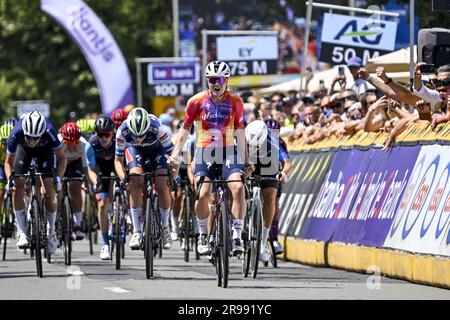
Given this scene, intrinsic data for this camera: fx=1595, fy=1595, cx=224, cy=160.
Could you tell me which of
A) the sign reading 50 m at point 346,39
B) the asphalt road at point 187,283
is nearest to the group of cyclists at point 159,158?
the asphalt road at point 187,283

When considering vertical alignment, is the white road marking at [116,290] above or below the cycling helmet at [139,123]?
below

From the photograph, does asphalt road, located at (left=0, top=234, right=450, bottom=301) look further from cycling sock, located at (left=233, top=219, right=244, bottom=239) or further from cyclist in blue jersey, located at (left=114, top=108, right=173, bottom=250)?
cyclist in blue jersey, located at (left=114, top=108, right=173, bottom=250)

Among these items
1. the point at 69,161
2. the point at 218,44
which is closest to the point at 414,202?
the point at 69,161

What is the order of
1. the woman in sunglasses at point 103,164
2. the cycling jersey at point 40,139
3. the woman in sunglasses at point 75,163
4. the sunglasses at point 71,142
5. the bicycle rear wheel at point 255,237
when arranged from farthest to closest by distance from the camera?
the sunglasses at point 71,142 < the woman in sunglasses at point 75,163 < the woman in sunglasses at point 103,164 < the cycling jersey at point 40,139 < the bicycle rear wheel at point 255,237

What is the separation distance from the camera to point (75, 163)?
68.6 feet

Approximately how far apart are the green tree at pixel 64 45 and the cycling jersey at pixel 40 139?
42.8 metres

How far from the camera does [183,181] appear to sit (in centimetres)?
2200

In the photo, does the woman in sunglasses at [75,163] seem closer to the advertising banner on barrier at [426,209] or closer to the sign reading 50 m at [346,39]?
the advertising banner on barrier at [426,209]

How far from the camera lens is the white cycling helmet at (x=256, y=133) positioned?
682 inches

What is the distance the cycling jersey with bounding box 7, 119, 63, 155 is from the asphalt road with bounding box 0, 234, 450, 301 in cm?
137

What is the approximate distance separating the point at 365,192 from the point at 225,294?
3.50 metres

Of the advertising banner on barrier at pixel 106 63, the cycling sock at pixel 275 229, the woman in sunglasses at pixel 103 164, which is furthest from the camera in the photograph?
the advertising banner on barrier at pixel 106 63

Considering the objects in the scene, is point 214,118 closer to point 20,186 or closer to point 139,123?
point 139,123

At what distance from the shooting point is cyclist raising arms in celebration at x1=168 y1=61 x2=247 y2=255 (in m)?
15.3
